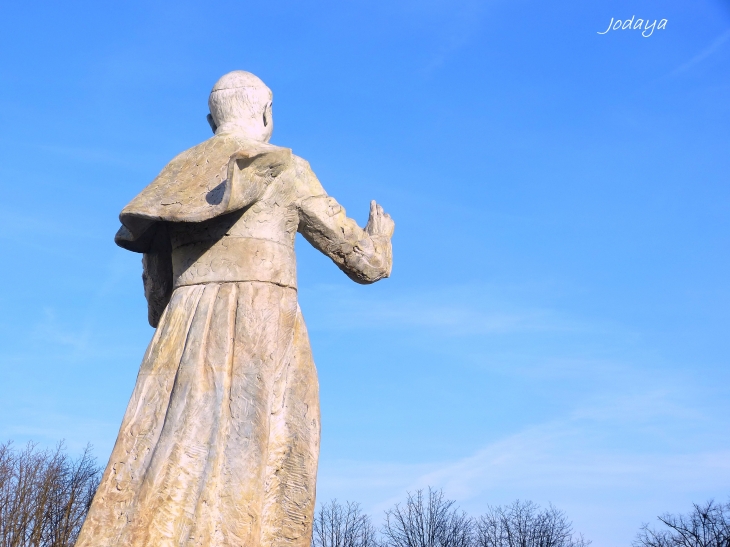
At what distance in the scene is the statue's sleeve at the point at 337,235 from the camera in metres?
7.99

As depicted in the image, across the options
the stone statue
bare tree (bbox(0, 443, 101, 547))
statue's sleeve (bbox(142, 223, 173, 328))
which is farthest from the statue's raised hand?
bare tree (bbox(0, 443, 101, 547))

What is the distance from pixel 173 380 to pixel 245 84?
2265 millimetres

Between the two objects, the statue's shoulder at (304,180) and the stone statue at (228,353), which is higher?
the statue's shoulder at (304,180)

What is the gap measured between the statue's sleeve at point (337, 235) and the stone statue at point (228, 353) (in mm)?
11

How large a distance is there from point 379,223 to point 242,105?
1371 millimetres

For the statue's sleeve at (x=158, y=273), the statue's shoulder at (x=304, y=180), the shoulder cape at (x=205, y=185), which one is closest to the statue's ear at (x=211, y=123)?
the shoulder cape at (x=205, y=185)

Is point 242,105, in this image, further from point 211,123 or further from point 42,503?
point 42,503

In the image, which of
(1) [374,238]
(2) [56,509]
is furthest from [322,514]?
(1) [374,238]

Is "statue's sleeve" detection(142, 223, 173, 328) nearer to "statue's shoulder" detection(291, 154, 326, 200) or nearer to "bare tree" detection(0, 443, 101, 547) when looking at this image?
"statue's shoulder" detection(291, 154, 326, 200)

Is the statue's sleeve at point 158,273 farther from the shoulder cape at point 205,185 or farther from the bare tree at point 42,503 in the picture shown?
the bare tree at point 42,503

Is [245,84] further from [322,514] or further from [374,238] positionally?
[322,514]

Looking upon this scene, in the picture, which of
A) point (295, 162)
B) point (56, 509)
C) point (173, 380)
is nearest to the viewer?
point (173, 380)

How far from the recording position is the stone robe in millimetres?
7102

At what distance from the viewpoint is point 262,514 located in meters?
7.31
